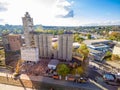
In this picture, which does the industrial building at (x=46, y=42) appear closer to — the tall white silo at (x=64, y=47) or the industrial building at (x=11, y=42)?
the tall white silo at (x=64, y=47)

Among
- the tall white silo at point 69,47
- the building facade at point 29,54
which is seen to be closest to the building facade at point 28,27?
the building facade at point 29,54

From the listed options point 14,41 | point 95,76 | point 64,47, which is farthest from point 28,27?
point 95,76

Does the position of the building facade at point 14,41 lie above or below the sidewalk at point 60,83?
above

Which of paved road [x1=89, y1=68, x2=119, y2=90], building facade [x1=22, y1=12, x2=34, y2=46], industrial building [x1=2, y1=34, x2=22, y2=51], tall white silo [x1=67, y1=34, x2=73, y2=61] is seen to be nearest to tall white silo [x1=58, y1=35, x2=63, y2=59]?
tall white silo [x1=67, y1=34, x2=73, y2=61]

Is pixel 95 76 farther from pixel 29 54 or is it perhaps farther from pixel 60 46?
pixel 29 54

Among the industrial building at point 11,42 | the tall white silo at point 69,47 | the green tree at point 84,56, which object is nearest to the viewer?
the green tree at point 84,56

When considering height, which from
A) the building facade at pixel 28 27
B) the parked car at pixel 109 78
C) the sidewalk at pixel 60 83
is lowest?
the sidewalk at pixel 60 83

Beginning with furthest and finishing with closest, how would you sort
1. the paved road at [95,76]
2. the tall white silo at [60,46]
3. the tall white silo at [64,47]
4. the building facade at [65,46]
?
the tall white silo at [60,46] < the tall white silo at [64,47] < the building facade at [65,46] < the paved road at [95,76]

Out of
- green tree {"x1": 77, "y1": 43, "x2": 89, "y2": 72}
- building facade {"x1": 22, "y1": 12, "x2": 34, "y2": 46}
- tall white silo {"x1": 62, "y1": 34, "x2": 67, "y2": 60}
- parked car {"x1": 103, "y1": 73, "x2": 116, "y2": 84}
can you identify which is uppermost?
building facade {"x1": 22, "y1": 12, "x2": 34, "y2": 46}

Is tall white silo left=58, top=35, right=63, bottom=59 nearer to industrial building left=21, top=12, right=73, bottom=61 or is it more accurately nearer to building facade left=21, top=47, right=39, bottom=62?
industrial building left=21, top=12, right=73, bottom=61

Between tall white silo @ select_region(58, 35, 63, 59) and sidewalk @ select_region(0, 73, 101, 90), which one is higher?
tall white silo @ select_region(58, 35, 63, 59)

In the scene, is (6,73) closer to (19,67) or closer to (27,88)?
(19,67)

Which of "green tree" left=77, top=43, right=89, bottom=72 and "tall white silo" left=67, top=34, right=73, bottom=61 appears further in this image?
"tall white silo" left=67, top=34, right=73, bottom=61

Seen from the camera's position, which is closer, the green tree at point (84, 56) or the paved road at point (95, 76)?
the paved road at point (95, 76)
